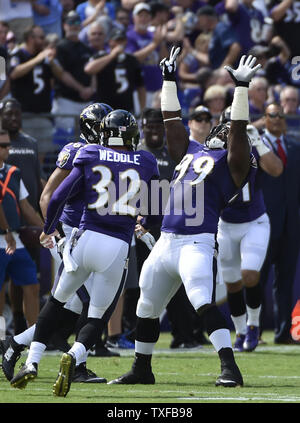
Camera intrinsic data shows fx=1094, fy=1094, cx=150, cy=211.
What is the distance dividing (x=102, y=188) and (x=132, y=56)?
709 cm

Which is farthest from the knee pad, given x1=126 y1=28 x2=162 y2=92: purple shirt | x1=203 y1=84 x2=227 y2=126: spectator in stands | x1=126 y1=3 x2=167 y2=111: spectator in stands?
x1=126 y1=28 x2=162 y2=92: purple shirt

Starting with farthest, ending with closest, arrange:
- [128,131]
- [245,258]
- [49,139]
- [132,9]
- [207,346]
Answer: [132,9]
[49,139]
[207,346]
[245,258]
[128,131]

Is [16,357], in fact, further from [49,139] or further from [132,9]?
[132,9]

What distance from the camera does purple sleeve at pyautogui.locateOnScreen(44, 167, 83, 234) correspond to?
24.3ft

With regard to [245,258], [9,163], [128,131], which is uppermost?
[128,131]

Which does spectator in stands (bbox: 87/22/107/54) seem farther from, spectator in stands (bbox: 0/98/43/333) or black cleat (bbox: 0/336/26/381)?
black cleat (bbox: 0/336/26/381)

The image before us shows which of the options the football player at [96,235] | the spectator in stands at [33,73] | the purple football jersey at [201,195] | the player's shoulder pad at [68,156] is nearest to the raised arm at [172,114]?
the purple football jersey at [201,195]

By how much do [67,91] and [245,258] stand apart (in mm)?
4533

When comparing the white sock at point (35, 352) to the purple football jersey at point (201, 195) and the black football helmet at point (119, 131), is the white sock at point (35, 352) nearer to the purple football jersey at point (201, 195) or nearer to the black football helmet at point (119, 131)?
the purple football jersey at point (201, 195)

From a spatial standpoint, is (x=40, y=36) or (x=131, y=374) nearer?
(x=131, y=374)

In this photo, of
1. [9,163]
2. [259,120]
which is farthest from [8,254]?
[259,120]

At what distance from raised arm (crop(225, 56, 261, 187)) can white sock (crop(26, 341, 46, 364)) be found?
1825mm

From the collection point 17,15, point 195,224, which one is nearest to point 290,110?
point 17,15

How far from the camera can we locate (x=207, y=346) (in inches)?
459
